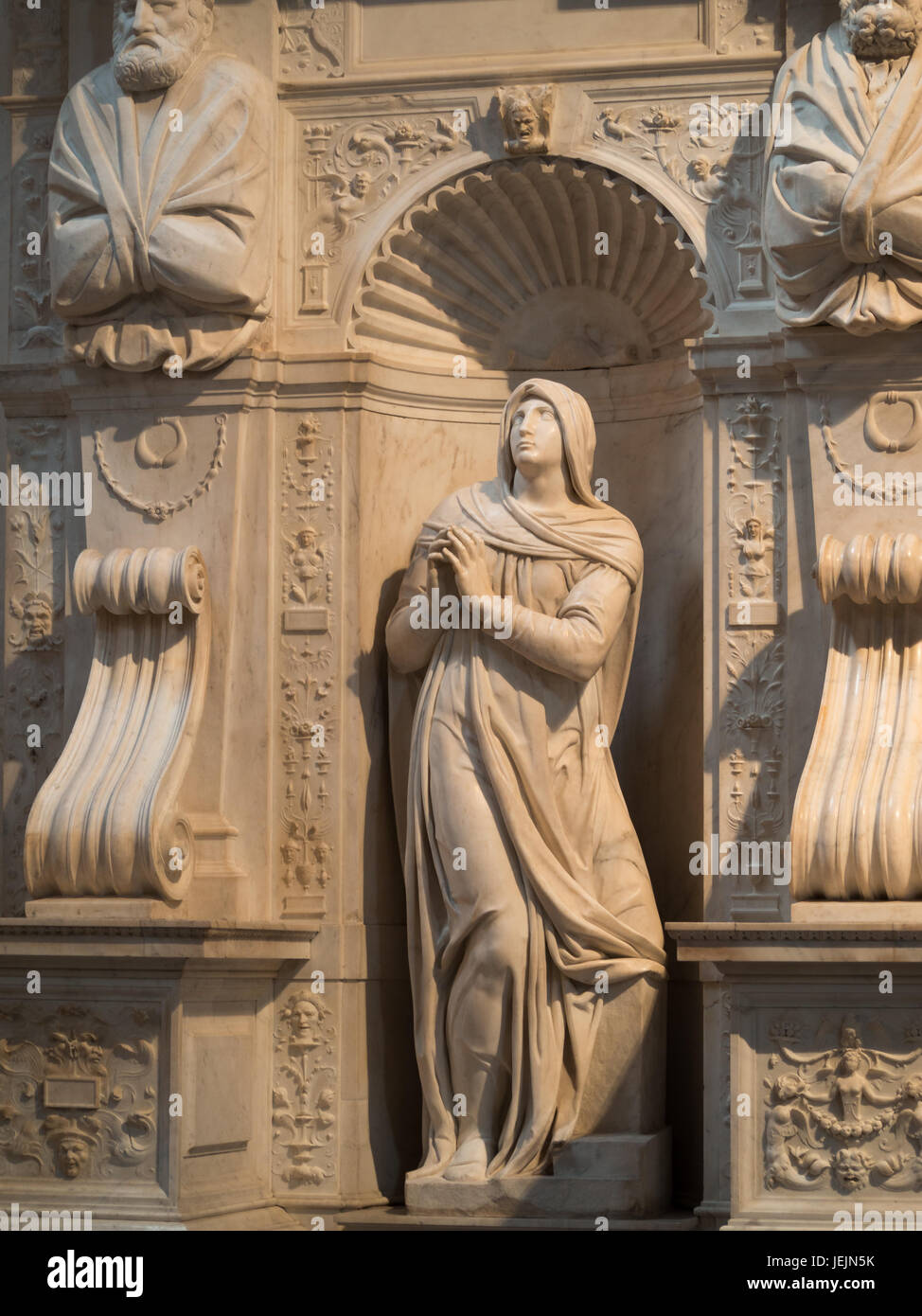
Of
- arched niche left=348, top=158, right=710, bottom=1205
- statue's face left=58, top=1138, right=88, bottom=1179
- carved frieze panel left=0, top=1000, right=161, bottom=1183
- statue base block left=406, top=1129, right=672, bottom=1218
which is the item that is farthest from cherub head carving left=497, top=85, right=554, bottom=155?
statue's face left=58, top=1138, right=88, bottom=1179

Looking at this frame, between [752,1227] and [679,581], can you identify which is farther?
[679,581]

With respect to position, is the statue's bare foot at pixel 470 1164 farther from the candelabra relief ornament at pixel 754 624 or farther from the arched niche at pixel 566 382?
the candelabra relief ornament at pixel 754 624

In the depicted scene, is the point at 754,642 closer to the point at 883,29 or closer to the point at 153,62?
the point at 883,29

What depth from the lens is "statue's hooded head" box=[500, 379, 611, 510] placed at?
784 cm

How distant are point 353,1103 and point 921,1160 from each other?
6.64 feet

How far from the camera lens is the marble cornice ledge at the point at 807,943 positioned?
659 centimetres

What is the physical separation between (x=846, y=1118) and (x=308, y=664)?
244 cm

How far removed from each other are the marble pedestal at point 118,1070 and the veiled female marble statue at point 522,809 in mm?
675

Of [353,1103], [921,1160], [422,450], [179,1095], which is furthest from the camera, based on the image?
[422,450]

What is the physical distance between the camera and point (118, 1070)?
23.8 feet

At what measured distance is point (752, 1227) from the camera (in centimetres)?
665

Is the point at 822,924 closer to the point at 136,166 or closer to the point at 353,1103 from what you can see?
the point at 353,1103

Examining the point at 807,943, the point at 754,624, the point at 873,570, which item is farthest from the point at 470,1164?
the point at 873,570

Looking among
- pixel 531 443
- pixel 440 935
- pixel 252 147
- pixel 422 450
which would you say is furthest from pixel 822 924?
pixel 252 147
